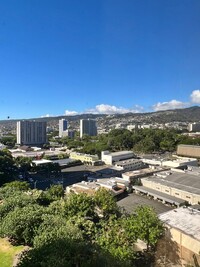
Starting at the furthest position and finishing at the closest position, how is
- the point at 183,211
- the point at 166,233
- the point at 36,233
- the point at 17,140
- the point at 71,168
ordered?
1. the point at 17,140
2. the point at 71,168
3. the point at 183,211
4. the point at 166,233
5. the point at 36,233

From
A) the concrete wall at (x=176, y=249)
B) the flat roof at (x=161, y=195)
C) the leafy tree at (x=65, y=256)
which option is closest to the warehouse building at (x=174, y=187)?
the flat roof at (x=161, y=195)

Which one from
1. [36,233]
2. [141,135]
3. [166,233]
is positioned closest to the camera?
[36,233]

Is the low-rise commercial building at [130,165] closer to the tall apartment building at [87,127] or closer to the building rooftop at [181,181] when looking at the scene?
the building rooftop at [181,181]

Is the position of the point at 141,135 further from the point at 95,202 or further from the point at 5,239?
the point at 5,239

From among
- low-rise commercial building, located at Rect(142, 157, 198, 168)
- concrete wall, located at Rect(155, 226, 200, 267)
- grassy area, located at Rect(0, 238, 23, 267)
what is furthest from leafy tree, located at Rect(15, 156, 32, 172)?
concrete wall, located at Rect(155, 226, 200, 267)

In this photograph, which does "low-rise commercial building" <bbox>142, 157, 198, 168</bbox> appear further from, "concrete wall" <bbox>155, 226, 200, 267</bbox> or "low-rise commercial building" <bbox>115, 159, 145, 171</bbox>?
"concrete wall" <bbox>155, 226, 200, 267</bbox>

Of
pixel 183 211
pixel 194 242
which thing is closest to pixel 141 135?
pixel 183 211
